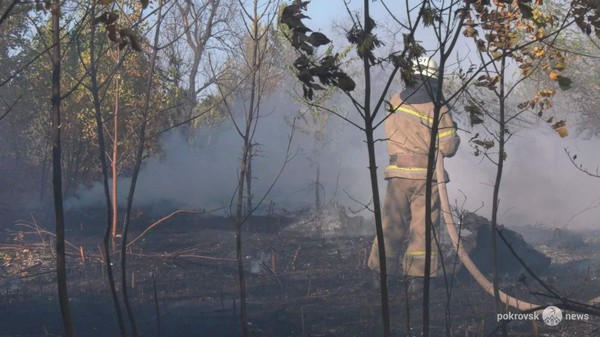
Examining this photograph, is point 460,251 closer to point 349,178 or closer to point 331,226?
point 331,226

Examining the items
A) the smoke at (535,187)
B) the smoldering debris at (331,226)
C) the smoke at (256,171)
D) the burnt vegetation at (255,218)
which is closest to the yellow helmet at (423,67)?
the burnt vegetation at (255,218)

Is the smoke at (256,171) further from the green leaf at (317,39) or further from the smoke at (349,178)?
the green leaf at (317,39)

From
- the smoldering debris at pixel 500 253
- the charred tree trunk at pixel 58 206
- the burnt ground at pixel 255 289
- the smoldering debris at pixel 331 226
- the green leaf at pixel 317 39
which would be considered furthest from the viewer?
the smoldering debris at pixel 331 226

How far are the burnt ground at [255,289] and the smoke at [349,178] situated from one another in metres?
2.83

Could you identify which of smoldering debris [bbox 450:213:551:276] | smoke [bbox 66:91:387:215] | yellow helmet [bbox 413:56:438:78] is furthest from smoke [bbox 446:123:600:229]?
yellow helmet [bbox 413:56:438:78]

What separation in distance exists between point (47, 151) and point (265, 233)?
19.8 feet

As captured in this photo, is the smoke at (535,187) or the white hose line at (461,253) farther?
the smoke at (535,187)

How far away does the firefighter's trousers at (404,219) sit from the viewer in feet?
26.5

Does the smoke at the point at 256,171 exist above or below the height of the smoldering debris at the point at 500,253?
above

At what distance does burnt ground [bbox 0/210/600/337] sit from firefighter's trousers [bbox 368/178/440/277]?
356 mm

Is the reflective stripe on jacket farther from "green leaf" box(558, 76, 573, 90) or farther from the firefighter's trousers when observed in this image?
"green leaf" box(558, 76, 573, 90)

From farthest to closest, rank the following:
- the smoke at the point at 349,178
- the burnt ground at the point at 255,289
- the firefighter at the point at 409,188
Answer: the smoke at the point at 349,178
the firefighter at the point at 409,188
the burnt ground at the point at 255,289

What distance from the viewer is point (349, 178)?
21.3 meters

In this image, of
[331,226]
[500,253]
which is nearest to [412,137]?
[500,253]
